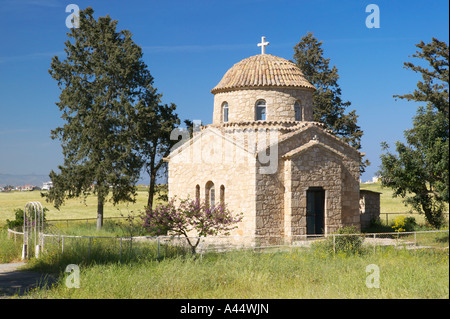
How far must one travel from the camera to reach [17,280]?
16.4 metres

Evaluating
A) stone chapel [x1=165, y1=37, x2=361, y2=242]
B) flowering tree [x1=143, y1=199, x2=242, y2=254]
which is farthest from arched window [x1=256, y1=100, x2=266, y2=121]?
flowering tree [x1=143, y1=199, x2=242, y2=254]

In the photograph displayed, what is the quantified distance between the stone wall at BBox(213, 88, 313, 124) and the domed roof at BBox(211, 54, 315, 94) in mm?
366

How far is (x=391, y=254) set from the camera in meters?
18.2

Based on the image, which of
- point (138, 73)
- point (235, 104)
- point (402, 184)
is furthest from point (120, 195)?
point (402, 184)

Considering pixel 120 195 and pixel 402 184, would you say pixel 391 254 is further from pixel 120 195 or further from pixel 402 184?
pixel 120 195

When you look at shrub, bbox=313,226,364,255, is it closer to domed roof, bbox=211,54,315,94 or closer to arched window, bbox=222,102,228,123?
domed roof, bbox=211,54,315,94

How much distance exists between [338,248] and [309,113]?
1100 cm

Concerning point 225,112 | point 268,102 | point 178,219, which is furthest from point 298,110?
point 178,219

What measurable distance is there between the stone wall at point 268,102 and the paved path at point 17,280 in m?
13.7

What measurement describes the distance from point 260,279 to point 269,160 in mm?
10242

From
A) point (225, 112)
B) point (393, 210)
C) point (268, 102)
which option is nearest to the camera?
point (268, 102)

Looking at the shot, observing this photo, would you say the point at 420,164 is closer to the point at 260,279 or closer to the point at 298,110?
the point at 298,110
